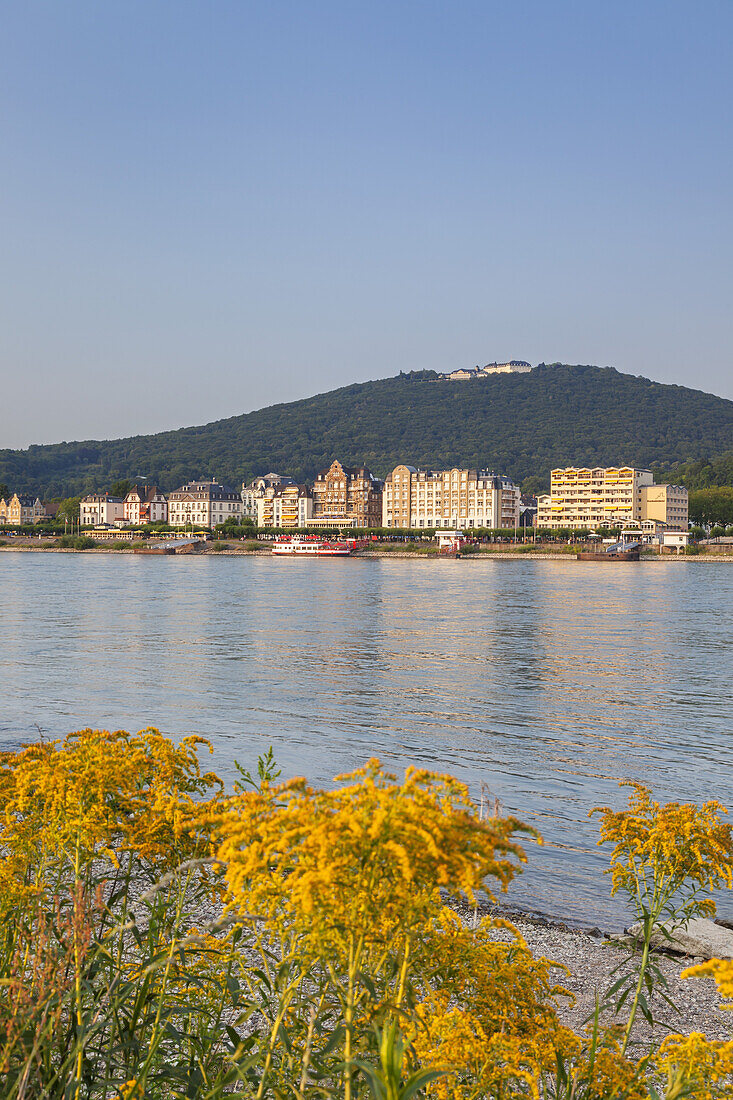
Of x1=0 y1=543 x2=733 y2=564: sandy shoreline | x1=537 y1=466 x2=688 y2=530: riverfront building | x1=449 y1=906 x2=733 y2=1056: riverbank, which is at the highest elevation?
x1=537 y1=466 x2=688 y2=530: riverfront building

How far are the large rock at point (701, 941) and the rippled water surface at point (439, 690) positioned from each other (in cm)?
124

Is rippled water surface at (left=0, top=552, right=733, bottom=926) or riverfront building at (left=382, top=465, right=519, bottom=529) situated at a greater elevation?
riverfront building at (left=382, top=465, right=519, bottom=529)

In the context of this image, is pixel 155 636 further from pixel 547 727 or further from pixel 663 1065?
pixel 663 1065

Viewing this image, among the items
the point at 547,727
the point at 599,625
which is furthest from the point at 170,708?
the point at 599,625

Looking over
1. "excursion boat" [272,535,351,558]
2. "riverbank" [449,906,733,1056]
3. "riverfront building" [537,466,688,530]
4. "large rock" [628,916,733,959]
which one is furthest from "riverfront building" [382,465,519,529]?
"large rock" [628,916,733,959]

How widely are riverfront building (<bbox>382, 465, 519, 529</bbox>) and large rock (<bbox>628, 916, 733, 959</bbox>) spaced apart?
178992mm

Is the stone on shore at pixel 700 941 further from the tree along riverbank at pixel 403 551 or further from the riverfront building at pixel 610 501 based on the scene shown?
the riverfront building at pixel 610 501

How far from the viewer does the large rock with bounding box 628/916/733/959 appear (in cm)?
832

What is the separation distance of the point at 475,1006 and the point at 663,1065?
0.65 metres

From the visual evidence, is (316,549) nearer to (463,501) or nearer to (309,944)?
(463,501)

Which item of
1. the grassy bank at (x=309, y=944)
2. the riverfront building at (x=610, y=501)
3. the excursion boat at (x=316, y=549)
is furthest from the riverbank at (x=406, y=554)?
the grassy bank at (x=309, y=944)

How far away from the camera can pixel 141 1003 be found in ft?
10.8

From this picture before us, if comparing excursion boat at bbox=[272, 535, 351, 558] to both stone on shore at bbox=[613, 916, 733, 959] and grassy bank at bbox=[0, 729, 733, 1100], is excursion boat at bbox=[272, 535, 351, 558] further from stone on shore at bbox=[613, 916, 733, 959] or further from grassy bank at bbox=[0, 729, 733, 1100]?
grassy bank at bbox=[0, 729, 733, 1100]

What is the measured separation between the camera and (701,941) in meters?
8.53
